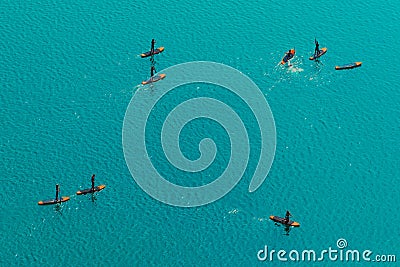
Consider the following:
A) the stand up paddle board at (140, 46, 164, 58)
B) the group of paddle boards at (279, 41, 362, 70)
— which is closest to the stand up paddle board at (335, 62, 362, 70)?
the group of paddle boards at (279, 41, 362, 70)

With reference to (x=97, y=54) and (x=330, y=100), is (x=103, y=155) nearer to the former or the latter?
(x=97, y=54)

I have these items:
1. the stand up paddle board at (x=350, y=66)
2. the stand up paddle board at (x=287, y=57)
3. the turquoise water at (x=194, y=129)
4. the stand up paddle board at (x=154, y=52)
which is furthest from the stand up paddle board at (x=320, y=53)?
the stand up paddle board at (x=154, y=52)

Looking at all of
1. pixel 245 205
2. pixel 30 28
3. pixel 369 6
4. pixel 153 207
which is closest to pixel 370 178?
pixel 245 205

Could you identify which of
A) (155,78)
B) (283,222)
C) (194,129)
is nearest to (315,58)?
(155,78)

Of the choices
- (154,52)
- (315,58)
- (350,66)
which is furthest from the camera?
(154,52)

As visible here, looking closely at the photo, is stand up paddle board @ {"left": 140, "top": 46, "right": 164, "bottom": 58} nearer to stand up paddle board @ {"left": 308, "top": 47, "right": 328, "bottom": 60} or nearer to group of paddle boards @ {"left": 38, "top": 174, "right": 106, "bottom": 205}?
stand up paddle board @ {"left": 308, "top": 47, "right": 328, "bottom": 60}

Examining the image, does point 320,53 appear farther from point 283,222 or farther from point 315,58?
point 283,222

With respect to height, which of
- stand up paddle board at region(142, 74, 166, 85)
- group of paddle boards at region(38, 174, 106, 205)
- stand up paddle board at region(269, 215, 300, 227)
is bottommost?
stand up paddle board at region(269, 215, 300, 227)

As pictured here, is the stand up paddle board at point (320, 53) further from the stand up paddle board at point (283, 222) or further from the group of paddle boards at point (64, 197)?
the group of paddle boards at point (64, 197)
